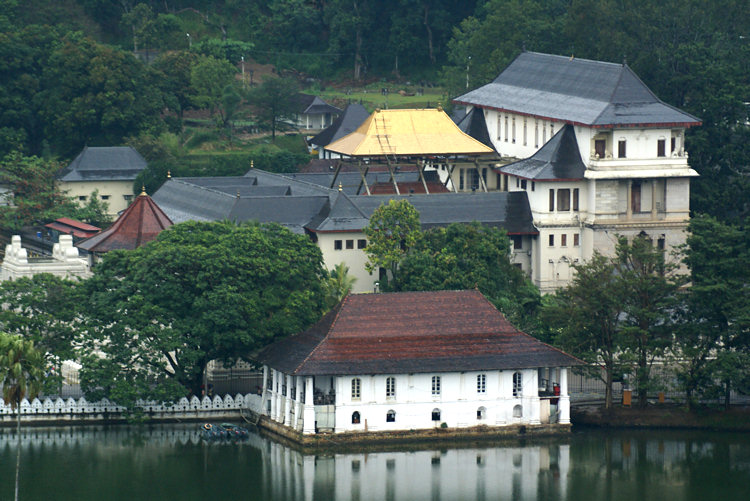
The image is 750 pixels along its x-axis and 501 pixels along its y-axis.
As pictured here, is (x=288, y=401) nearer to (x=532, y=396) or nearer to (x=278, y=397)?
(x=278, y=397)

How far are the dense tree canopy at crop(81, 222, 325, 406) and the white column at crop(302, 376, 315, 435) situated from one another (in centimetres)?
469

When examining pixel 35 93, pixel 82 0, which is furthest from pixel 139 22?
pixel 35 93

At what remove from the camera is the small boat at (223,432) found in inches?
3223

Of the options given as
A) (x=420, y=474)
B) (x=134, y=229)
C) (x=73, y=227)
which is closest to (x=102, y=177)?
(x=73, y=227)

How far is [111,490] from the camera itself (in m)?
74.4

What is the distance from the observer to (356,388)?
80.6 meters

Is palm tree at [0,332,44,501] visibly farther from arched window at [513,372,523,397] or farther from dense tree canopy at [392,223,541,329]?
dense tree canopy at [392,223,541,329]

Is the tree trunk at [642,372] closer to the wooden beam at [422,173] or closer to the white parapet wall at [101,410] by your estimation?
the white parapet wall at [101,410]

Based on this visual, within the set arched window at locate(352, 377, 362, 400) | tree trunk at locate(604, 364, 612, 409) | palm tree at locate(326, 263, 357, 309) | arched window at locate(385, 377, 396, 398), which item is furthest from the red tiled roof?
tree trunk at locate(604, 364, 612, 409)

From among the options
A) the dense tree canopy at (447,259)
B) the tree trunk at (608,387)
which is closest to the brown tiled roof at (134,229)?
the dense tree canopy at (447,259)

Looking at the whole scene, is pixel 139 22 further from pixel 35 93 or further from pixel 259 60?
pixel 35 93

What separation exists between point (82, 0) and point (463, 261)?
250 feet

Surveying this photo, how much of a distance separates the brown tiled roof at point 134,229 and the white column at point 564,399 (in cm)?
2405

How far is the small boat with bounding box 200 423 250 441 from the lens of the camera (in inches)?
3223
